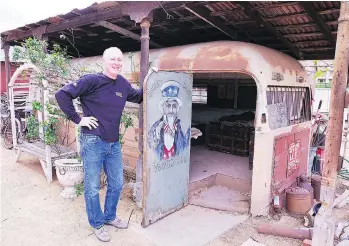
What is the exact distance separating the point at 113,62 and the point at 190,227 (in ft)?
8.79

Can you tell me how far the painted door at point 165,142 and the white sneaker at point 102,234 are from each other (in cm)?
57

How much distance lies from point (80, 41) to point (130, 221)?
5.70 m

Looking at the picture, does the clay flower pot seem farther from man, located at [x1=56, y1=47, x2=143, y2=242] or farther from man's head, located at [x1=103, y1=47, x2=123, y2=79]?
man's head, located at [x1=103, y1=47, x2=123, y2=79]

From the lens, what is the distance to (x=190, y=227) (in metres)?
4.26

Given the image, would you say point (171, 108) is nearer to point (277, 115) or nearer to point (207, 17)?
point (207, 17)

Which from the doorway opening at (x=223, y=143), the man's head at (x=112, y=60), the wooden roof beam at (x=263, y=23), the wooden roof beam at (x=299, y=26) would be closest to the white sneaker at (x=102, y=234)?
the doorway opening at (x=223, y=143)

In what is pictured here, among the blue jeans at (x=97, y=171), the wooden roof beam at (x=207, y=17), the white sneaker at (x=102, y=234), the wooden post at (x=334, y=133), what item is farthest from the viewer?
the wooden roof beam at (x=207, y=17)

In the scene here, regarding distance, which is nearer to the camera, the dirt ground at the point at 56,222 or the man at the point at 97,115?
the man at the point at 97,115

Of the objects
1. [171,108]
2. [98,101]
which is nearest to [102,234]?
[98,101]

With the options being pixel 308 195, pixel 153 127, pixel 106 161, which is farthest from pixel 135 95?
pixel 308 195

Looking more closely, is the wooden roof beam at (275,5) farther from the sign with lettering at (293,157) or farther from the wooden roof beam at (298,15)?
the sign with lettering at (293,157)

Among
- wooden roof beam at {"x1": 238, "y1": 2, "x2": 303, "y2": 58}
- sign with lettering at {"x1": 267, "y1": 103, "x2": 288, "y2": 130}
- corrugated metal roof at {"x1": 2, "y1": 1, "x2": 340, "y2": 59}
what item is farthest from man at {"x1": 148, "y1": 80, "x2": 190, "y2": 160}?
wooden roof beam at {"x1": 238, "y1": 2, "x2": 303, "y2": 58}

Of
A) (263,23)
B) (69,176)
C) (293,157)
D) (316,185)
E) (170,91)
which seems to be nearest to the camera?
(170,91)

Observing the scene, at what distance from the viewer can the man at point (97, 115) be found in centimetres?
344
